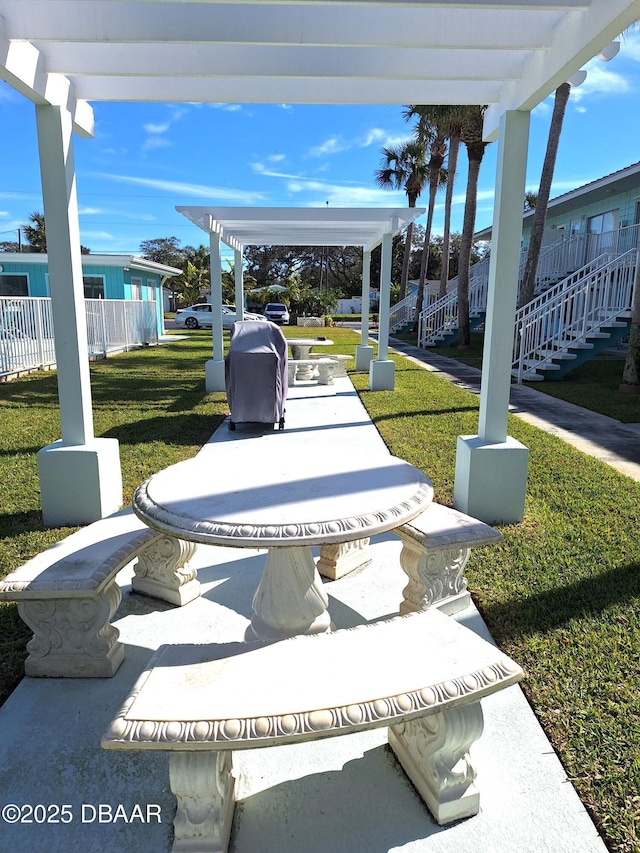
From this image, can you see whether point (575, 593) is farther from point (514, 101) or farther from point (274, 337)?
point (274, 337)

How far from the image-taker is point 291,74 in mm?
4098

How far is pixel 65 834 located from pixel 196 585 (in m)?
1.58

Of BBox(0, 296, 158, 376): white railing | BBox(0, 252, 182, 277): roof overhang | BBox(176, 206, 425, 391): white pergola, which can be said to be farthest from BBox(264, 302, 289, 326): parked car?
BBox(176, 206, 425, 391): white pergola

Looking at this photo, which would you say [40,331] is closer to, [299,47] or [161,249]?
[299,47]

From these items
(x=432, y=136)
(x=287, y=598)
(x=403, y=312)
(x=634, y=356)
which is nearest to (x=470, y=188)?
(x=432, y=136)

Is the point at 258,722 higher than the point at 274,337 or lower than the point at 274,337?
lower

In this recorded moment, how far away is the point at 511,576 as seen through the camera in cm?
366

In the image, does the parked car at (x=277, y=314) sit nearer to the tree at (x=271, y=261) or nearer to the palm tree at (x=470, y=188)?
the palm tree at (x=470, y=188)

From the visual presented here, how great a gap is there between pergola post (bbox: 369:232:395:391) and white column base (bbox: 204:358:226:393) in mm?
2693

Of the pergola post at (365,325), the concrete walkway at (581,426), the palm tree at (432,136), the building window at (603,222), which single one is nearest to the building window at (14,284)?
the pergola post at (365,325)

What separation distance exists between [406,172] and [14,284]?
2230cm

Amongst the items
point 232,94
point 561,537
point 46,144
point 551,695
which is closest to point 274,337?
point 232,94

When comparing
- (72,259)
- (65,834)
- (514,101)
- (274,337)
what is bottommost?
(65,834)

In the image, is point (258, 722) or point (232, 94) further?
Result: point (232, 94)
